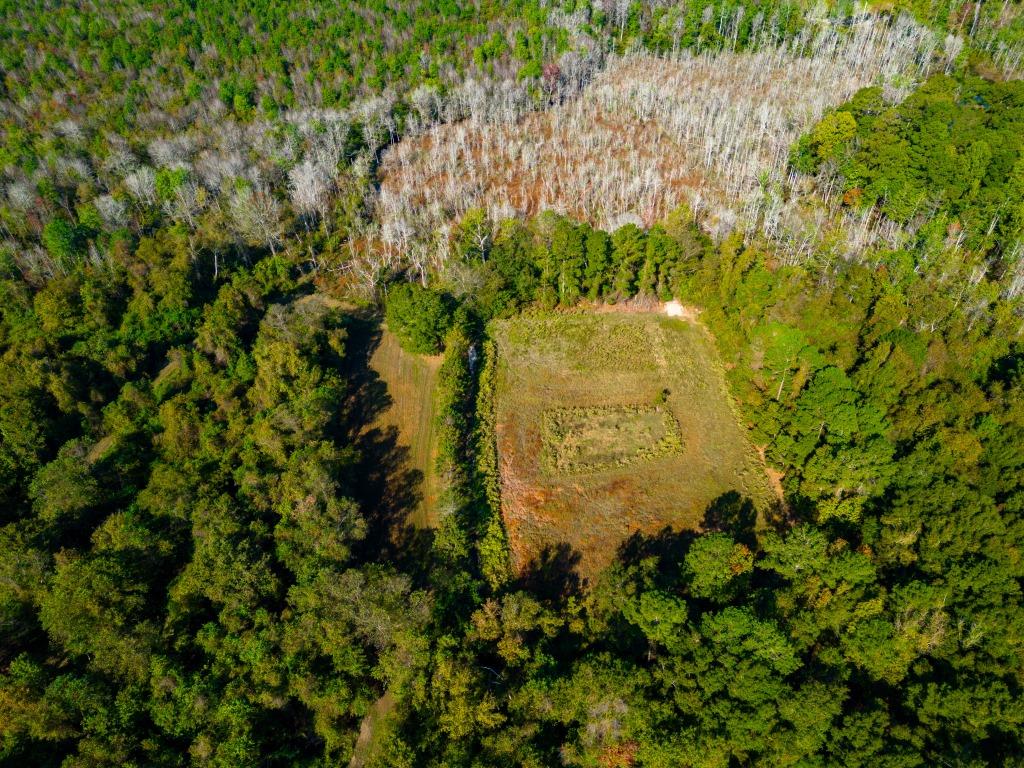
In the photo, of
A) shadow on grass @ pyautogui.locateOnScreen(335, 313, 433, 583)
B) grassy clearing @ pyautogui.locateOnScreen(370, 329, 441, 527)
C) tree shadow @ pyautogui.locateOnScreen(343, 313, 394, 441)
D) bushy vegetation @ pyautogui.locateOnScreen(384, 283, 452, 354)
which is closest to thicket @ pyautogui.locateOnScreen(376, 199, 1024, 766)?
shadow on grass @ pyautogui.locateOnScreen(335, 313, 433, 583)

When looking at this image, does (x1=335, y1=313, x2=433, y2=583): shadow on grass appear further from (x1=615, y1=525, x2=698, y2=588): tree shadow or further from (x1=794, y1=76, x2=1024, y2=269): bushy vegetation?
(x1=794, y1=76, x2=1024, y2=269): bushy vegetation

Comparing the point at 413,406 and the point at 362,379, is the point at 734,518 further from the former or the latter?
the point at 362,379

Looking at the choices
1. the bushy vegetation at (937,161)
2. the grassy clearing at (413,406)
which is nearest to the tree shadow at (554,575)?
the grassy clearing at (413,406)

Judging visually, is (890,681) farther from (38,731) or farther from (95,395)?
(95,395)

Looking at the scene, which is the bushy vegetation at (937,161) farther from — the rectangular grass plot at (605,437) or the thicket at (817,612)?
the rectangular grass plot at (605,437)

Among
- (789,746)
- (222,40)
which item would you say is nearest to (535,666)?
(789,746)
